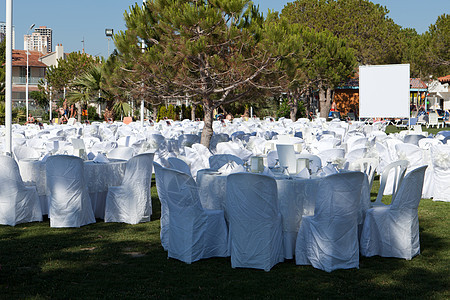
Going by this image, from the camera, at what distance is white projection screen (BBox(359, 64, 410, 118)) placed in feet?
61.5

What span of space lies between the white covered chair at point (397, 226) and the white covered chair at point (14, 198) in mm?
4039

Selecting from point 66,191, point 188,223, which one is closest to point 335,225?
point 188,223

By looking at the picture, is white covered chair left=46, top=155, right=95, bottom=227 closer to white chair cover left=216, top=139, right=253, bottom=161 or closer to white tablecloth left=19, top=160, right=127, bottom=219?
white tablecloth left=19, top=160, right=127, bottom=219

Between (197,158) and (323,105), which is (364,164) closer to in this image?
(197,158)

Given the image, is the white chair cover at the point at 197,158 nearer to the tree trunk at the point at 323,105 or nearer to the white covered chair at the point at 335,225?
the white covered chair at the point at 335,225

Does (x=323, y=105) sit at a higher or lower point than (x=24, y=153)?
higher

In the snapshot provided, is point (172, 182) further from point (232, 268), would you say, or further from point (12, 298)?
point (12, 298)

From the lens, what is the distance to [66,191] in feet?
21.3

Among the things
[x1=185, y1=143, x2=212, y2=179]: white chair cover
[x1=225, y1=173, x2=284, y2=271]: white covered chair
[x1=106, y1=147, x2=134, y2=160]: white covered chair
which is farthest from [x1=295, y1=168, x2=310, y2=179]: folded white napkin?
[x1=106, y1=147, x2=134, y2=160]: white covered chair

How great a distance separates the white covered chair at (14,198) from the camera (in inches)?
258

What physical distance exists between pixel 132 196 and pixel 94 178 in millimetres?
577

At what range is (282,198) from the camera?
520cm

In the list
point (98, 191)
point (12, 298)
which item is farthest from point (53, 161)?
point (12, 298)

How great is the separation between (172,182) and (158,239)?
47.6 inches
